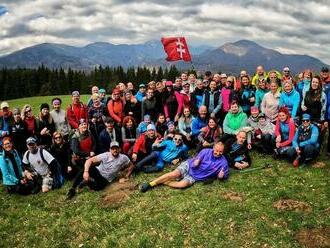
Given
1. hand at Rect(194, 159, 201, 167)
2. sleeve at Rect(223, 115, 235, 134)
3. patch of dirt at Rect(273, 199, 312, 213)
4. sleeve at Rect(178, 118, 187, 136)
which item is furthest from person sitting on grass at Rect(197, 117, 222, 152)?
patch of dirt at Rect(273, 199, 312, 213)

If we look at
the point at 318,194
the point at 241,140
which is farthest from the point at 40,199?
the point at 318,194

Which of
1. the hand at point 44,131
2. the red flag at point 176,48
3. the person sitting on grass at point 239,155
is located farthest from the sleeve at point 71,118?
the red flag at point 176,48

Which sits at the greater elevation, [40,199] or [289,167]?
[289,167]

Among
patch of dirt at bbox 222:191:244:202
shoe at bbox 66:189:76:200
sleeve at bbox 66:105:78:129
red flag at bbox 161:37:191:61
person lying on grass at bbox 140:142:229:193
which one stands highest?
red flag at bbox 161:37:191:61

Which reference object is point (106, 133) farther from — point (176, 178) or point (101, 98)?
point (176, 178)

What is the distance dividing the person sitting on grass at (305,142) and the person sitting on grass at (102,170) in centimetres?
752

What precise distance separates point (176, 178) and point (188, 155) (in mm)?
3362

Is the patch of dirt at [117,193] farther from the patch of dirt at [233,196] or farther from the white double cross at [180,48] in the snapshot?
the white double cross at [180,48]

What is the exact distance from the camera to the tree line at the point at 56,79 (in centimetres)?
14038

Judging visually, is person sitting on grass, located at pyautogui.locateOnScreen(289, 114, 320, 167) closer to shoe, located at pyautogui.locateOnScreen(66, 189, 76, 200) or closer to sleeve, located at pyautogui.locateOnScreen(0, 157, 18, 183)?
shoe, located at pyautogui.locateOnScreen(66, 189, 76, 200)

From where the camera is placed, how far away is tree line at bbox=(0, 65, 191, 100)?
140 meters

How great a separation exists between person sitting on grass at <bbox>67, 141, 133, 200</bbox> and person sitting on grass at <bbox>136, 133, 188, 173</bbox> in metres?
1.22

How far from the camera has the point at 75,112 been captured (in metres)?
21.5

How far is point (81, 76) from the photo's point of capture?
151 meters
